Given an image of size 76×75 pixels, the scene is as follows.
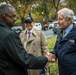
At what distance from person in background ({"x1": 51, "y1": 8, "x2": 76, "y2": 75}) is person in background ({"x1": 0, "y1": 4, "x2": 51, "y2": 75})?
77 centimetres

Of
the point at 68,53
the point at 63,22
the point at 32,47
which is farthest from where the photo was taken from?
the point at 32,47

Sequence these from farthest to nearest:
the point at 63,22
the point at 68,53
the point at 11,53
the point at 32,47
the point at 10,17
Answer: the point at 32,47
the point at 63,22
the point at 68,53
the point at 10,17
the point at 11,53

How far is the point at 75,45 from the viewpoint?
490 cm

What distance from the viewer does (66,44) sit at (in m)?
4.99

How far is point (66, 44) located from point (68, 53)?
0.17 metres

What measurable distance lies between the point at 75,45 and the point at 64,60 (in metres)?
0.35

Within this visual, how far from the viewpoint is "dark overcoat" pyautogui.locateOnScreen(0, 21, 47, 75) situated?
3930 millimetres

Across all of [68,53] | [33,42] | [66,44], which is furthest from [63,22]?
[33,42]

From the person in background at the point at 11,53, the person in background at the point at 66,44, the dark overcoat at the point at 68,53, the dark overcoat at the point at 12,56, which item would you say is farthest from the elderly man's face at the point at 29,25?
the dark overcoat at the point at 12,56

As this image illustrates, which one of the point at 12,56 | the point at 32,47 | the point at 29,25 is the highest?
the point at 12,56

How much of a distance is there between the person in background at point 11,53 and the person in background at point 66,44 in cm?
77

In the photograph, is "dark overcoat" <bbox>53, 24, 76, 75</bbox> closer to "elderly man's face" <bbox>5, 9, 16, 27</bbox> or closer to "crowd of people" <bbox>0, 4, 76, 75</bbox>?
"crowd of people" <bbox>0, 4, 76, 75</bbox>

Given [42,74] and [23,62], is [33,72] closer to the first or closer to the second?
[42,74]

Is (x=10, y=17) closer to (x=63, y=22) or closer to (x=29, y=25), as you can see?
(x=63, y=22)
